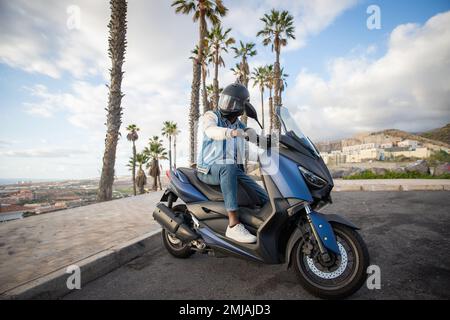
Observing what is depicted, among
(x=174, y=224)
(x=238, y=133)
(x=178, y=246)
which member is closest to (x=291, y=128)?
(x=238, y=133)

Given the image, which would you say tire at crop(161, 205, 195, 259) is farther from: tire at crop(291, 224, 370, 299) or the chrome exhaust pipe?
tire at crop(291, 224, 370, 299)

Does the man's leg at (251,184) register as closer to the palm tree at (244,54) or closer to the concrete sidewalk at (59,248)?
the concrete sidewalk at (59,248)

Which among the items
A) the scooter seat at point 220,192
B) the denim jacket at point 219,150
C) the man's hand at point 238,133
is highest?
the man's hand at point 238,133

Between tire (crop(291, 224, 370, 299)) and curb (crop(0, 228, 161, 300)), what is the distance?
2.23 m

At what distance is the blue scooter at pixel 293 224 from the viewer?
7.07 ft

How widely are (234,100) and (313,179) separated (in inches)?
47.9

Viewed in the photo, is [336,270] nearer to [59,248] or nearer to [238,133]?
[238,133]

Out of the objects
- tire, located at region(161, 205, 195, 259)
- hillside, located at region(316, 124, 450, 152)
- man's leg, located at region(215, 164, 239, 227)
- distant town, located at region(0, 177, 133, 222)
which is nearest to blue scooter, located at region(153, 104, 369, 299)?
man's leg, located at region(215, 164, 239, 227)

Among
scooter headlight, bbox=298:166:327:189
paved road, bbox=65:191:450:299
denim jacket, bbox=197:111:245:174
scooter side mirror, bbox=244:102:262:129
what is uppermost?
scooter side mirror, bbox=244:102:262:129

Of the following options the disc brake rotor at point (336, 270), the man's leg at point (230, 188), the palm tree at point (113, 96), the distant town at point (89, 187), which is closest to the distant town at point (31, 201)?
the distant town at point (89, 187)

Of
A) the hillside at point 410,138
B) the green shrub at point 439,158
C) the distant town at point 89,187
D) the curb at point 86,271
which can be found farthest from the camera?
the hillside at point 410,138

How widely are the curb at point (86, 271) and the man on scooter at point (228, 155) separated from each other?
1510 mm

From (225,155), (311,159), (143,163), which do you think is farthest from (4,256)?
(143,163)

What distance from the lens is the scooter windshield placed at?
2557mm
